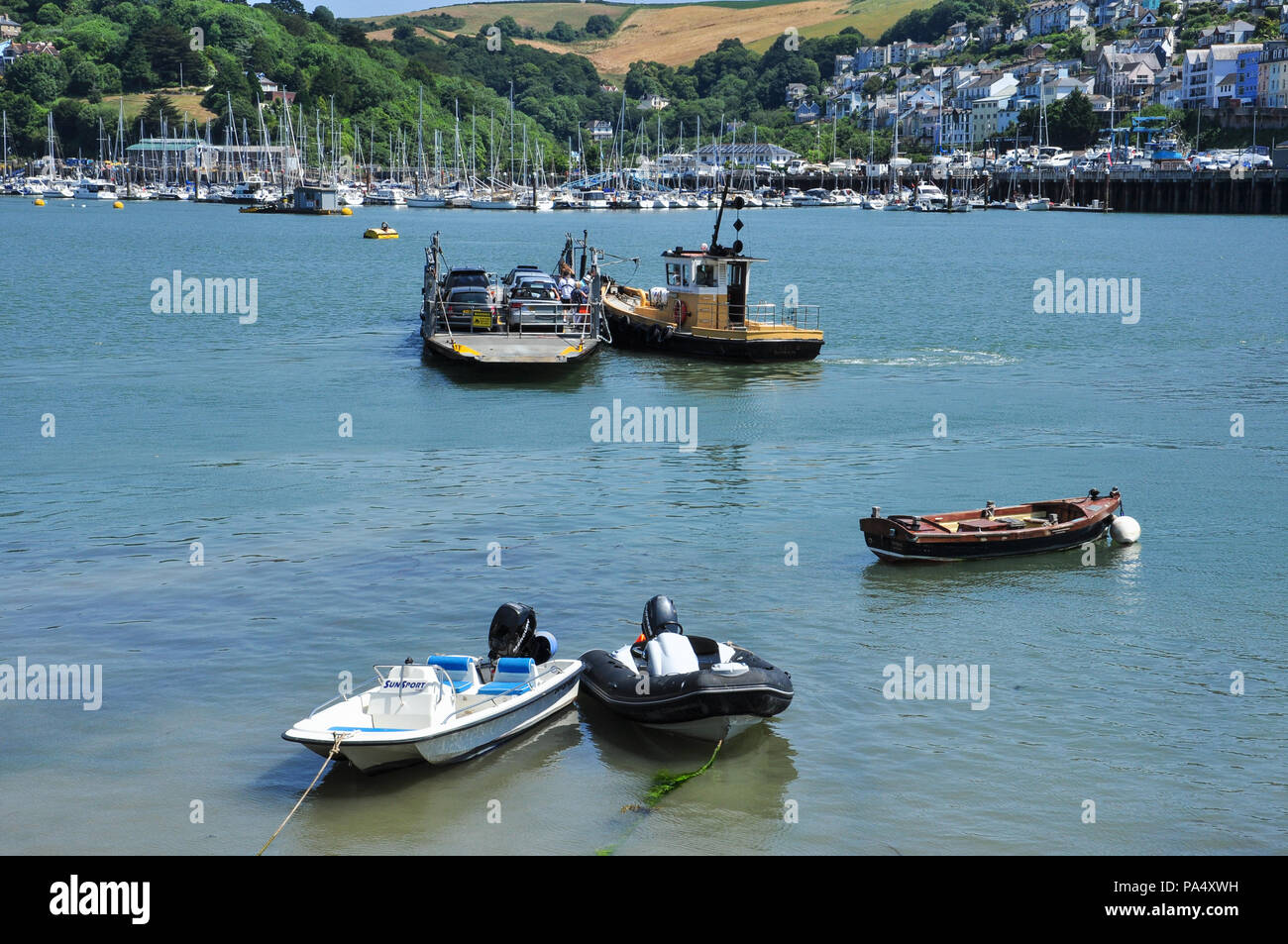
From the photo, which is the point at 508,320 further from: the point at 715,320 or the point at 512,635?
the point at 512,635

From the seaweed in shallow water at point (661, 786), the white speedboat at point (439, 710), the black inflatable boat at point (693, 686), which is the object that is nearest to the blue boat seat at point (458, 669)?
the white speedboat at point (439, 710)

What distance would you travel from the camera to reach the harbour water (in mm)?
16047

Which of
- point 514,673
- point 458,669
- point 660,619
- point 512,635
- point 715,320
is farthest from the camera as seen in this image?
point 715,320

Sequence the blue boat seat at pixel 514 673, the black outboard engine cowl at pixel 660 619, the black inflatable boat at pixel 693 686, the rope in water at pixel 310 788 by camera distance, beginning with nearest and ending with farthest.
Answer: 1. the rope in water at pixel 310 788
2. the black inflatable boat at pixel 693 686
3. the blue boat seat at pixel 514 673
4. the black outboard engine cowl at pixel 660 619

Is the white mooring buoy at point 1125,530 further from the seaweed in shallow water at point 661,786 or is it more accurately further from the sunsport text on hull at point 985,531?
the seaweed in shallow water at point 661,786

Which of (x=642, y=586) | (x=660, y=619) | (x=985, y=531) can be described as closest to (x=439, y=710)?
(x=660, y=619)

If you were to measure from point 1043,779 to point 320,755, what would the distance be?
8979mm

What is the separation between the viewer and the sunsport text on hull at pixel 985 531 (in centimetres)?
2550

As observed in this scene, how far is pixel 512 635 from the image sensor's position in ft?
62.0

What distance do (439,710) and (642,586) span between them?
7.95 meters

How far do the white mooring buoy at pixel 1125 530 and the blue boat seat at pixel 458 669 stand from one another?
15.3 m

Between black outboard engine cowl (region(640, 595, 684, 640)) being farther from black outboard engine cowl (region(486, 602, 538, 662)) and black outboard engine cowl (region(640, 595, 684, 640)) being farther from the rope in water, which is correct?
the rope in water
